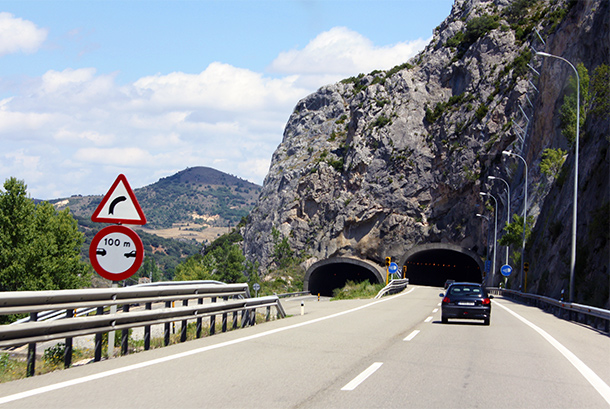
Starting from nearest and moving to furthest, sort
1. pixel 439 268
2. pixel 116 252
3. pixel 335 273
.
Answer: pixel 116 252, pixel 335 273, pixel 439 268

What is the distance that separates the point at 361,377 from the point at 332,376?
38 cm

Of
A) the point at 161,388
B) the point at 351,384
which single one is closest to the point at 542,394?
the point at 351,384

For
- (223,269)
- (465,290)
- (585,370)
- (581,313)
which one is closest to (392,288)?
(581,313)

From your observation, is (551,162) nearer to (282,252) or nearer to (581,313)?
(581,313)

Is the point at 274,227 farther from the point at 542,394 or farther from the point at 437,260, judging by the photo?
the point at 542,394

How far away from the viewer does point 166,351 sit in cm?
952

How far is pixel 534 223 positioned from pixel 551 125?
10.7 m

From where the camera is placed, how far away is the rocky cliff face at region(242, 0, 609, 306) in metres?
74.6

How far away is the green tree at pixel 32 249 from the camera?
160 feet

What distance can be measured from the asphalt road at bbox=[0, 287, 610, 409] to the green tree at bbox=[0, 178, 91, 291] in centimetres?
4196

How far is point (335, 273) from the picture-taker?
94.8 meters

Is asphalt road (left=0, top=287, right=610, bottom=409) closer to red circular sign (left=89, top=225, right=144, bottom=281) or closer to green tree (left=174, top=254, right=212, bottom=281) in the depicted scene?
red circular sign (left=89, top=225, right=144, bottom=281)

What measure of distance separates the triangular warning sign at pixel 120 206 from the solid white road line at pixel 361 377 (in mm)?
4090

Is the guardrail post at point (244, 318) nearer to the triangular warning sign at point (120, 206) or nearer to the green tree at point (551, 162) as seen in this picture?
the triangular warning sign at point (120, 206)
